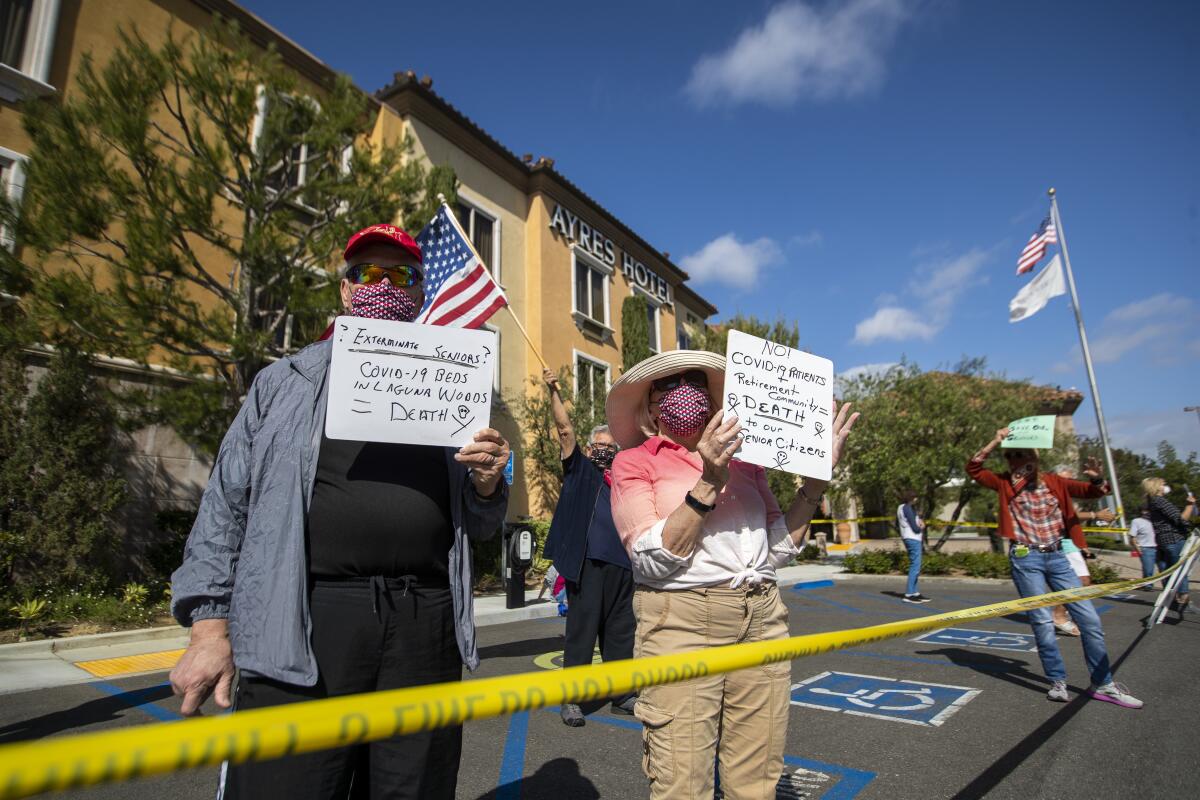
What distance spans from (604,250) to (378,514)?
68.4ft

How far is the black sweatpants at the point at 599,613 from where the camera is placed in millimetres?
4457

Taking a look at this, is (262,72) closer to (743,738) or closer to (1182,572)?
(743,738)

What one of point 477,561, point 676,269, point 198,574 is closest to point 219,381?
point 477,561

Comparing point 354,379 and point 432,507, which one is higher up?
point 354,379


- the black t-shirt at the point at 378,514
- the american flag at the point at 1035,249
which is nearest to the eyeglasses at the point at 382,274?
the black t-shirt at the point at 378,514

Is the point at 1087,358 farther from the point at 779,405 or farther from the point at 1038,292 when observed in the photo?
the point at 779,405

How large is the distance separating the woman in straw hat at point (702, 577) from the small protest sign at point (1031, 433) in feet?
10.6

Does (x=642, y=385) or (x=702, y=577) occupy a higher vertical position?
(x=642, y=385)

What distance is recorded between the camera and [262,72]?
8.87 metres

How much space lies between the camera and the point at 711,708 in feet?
7.09

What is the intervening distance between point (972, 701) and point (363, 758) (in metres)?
5.06

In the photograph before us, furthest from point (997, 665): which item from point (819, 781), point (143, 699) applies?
point (143, 699)

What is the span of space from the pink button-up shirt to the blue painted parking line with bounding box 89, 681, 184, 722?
13.4 ft

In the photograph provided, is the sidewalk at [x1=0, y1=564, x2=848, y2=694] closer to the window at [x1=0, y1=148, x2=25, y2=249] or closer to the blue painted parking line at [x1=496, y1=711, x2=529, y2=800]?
the blue painted parking line at [x1=496, y1=711, x2=529, y2=800]
